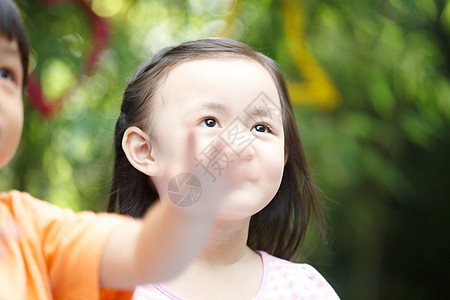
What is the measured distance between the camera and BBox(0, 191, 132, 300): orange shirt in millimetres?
451

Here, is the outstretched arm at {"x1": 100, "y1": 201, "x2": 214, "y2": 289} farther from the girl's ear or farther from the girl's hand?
the girl's ear

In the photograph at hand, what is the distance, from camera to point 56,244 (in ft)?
1.56

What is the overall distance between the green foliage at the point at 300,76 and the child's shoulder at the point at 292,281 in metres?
0.41

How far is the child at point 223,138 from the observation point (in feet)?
1.98

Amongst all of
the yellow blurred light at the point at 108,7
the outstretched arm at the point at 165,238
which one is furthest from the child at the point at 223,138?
the yellow blurred light at the point at 108,7

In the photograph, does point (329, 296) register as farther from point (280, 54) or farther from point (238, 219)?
point (280, 54)

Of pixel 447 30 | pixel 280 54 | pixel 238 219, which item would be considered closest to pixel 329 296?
pixel 238 219

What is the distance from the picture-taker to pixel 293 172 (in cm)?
78

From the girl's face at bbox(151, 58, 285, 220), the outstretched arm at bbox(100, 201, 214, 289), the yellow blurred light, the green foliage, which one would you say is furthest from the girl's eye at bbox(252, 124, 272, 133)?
the yellow blurred light

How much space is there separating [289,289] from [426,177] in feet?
3.89

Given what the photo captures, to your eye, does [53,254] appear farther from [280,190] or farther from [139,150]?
[280,190]

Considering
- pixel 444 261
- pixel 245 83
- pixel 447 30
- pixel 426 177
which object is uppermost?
pixel 447 30

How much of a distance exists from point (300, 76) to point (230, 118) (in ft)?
2.19

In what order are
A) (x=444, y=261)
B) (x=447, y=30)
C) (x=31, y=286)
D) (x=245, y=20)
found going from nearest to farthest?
(x=31, y=286), (x=245, y=20), (x=447, y=30), (x=444, y=261)
